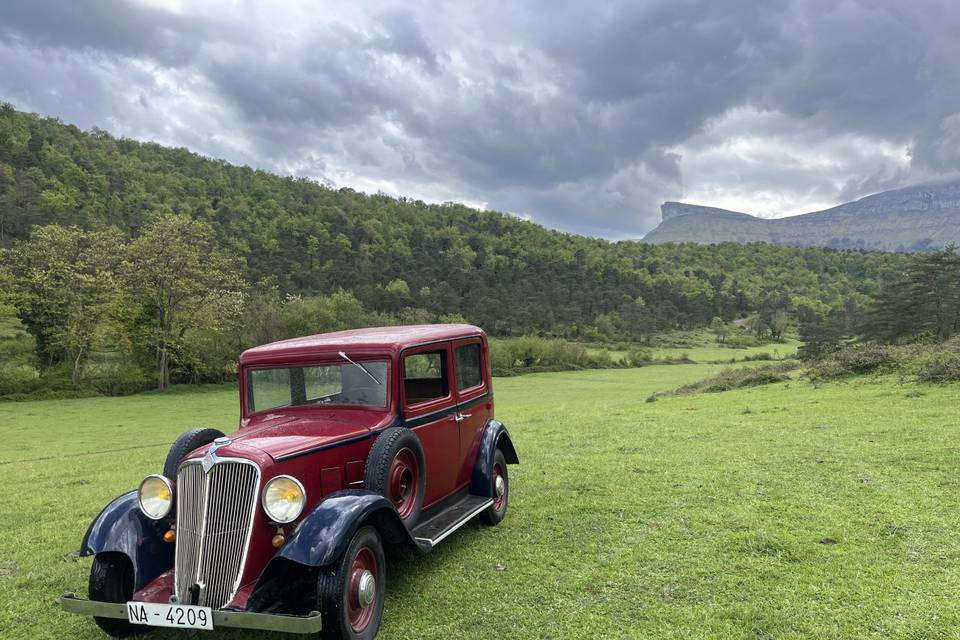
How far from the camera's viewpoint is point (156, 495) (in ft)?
13.1

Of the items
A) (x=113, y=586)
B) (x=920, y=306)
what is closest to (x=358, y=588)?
(x=113, y=586)

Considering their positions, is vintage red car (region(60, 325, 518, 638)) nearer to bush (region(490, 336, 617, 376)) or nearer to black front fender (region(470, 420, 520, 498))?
black front fender (region(470, 420, 520, 498))

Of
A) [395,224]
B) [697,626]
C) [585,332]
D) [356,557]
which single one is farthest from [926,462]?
[395,224]

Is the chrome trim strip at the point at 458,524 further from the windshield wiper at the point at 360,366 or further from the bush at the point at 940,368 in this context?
the bush at the point at 940,368

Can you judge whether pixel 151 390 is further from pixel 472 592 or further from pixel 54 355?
pixel 472 592

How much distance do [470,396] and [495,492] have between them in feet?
3.69

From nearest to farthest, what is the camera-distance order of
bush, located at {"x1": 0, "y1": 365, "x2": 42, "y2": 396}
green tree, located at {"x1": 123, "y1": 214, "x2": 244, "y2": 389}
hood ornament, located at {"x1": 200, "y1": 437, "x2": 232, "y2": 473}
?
hood ornament, located at {"x1": 200, "y1": 437, "x2": 232, "y2": 473} → bush, located at {"x1": 0, "y1": 365, "x2": 42, "y2": 396} → green tree, located at {"x1": 123, "y1": 214, "x2": 244, "y2": 389}

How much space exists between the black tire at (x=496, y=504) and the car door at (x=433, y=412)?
579mm

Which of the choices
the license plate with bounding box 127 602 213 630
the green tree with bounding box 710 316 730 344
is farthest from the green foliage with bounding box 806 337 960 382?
the green tree with bounding box 710 316 730 344

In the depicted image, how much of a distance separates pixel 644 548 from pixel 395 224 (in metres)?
87.4

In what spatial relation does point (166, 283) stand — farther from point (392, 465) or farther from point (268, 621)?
point (268, 621)

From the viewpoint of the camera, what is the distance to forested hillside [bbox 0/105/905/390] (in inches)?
1259

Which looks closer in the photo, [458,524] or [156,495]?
[156,495]

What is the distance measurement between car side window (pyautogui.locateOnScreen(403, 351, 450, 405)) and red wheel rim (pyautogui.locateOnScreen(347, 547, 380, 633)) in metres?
1.46
